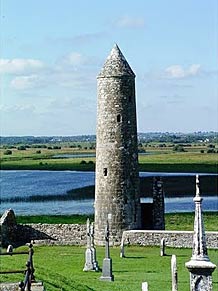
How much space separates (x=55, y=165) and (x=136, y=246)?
306 feet

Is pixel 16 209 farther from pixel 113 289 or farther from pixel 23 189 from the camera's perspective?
pixel 113 289

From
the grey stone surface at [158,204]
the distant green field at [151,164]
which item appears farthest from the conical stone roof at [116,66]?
the distant green field at [151,164]

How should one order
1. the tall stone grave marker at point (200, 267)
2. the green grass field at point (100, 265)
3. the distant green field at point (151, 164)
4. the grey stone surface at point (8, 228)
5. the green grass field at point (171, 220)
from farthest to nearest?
the distant green field at point (151, 164)
the green grass field at point (171, 220)
the grey stone surface at point (8, 228)
the green grass field at point (100, 265)
the tall stone grave marker at point (200, 267)

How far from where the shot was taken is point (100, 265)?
25.6m

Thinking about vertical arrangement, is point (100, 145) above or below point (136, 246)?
above

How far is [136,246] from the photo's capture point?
3253cm

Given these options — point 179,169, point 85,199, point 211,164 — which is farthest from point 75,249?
point 211,164

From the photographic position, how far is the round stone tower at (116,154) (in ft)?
110

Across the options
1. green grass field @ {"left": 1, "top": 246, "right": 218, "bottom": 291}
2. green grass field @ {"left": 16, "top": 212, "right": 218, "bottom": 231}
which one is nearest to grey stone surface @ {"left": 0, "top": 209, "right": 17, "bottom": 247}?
green grass field @ {"left": 1, "top": 246, "right": 218, "bottom": 291}

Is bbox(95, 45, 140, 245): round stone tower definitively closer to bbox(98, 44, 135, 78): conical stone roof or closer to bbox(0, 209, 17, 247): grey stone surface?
bbox(98, 44, 135, 78): conical stone roof

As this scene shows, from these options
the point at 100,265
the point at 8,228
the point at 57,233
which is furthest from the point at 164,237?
the point at 100,265

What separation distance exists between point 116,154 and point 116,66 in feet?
12.5

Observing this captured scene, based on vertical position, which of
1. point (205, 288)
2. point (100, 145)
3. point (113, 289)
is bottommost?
point (113, 289)

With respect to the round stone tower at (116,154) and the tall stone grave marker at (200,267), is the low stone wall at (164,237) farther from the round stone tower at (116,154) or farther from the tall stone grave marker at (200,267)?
the tall stone grave marker at (200,267)
